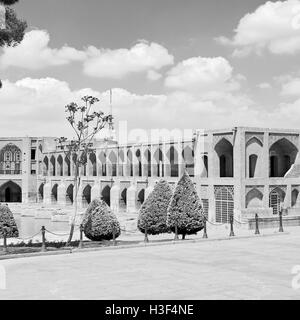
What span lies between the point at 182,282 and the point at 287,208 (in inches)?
903

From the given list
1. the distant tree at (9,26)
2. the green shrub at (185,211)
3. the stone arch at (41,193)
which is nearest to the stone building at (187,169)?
the stone arch at (41,193)

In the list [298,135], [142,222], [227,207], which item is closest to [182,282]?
[142,222]

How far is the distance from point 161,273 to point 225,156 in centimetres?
2486

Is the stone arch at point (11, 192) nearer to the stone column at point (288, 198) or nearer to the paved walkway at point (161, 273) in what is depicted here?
the stone column at point (288, 198)

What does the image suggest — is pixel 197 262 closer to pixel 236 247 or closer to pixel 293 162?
pixel 236 247

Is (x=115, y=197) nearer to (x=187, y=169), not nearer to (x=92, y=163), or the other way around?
(x=187, y=169)

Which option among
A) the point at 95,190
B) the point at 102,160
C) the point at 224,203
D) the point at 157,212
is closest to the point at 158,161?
the point at 95,190

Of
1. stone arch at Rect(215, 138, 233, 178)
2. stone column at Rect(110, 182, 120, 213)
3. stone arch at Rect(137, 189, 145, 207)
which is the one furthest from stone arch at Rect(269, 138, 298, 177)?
stone column at Rect(110, 182, 120, 213)

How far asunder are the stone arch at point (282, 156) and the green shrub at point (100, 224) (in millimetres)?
18586

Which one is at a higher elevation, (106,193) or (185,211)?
(106,193)

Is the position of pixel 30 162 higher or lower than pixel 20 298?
higher

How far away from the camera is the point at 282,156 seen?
35.8 meters

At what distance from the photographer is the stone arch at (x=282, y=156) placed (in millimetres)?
34250
